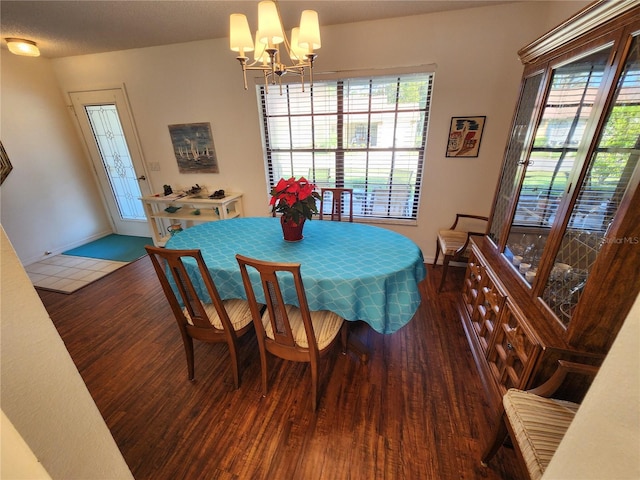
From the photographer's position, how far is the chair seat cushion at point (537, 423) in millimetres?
877

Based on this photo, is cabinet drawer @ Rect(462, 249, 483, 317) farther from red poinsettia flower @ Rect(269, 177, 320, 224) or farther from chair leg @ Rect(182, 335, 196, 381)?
chair leg @ Rect(182, 335, 196, 381)

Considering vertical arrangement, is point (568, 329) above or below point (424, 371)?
above

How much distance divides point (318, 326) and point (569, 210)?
50.9 inches

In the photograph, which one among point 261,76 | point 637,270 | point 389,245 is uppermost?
point 261,76

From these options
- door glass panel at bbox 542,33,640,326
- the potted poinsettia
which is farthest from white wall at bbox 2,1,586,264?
the potted poinsettia

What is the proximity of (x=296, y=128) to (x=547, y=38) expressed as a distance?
2.33m

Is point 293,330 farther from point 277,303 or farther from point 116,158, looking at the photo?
point 116,158

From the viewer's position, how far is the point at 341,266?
1.52 meters

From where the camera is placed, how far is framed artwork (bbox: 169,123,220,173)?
10.9ft

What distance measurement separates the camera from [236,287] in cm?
155

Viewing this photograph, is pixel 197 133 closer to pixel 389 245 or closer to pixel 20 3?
pixel 20 3

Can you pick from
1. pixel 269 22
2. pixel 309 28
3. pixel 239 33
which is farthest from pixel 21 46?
pixel 309 28

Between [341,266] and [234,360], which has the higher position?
[341,266]

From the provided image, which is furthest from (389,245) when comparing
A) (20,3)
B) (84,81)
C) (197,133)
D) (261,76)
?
(84,81)
